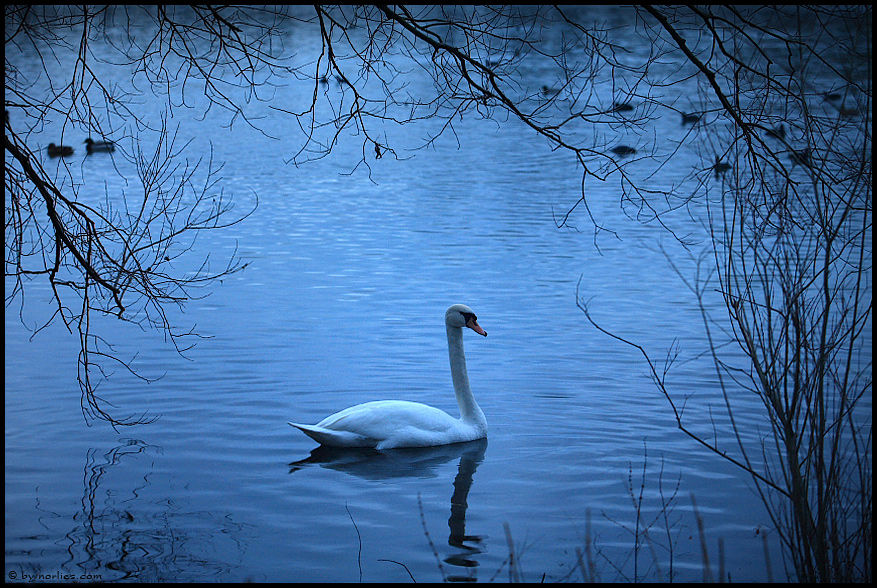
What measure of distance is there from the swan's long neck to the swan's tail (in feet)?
3.07

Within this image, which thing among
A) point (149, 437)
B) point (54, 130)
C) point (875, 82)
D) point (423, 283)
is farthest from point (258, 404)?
point (54, 130)

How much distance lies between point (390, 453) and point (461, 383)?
104cm

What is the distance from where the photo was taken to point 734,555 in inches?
226

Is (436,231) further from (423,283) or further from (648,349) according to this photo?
(648,349)

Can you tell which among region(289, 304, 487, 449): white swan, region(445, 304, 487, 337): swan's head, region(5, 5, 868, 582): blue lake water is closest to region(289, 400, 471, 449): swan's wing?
region(289, 304, 487, 449): white swan

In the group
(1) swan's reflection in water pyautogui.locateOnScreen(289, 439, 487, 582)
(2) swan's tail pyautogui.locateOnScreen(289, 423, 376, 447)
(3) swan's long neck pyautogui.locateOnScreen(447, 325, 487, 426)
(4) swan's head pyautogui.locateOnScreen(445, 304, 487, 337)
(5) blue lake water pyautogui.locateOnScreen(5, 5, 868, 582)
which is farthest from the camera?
(4) swan's head pyautogui.locateOnScreen(445, 304, 487, 337)

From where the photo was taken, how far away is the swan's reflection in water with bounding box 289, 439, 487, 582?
7160mm

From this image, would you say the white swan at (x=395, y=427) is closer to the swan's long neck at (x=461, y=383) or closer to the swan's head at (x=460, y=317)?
the swan's long neck at (x=461, y=383)

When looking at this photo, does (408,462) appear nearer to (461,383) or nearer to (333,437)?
(333,437)

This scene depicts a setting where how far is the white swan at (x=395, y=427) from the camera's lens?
25.3 ft

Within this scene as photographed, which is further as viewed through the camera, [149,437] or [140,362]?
[140,362]

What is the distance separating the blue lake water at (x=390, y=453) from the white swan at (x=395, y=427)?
0.13 m

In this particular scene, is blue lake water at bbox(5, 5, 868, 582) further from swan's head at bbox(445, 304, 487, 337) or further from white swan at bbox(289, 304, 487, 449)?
swan's head at bbox(445, 304, 487, 337)

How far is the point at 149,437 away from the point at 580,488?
12.3 feet
